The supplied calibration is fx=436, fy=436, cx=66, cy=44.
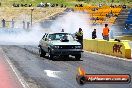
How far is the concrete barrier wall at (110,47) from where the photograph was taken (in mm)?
27250

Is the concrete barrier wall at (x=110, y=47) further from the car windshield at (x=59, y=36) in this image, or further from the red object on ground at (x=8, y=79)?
the red object on ground at (x=8, y=79)

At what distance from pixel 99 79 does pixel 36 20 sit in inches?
3403

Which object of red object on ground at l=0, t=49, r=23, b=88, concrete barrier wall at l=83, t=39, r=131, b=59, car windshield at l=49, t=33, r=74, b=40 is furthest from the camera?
concrete barrier wall at l=83, t=39, r=131, b=59

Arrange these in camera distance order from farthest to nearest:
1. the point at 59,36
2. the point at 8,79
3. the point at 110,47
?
1. the point at 110,47
2. the point at 59,36
3. the point at 8,79

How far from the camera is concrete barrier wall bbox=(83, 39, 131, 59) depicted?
89.4ft

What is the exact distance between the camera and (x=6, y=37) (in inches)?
2432

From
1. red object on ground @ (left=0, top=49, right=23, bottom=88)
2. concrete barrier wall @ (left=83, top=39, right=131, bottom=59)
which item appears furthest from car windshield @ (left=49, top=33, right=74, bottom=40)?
red object on ground @ (left=0, top=49, right=23, bottom=88)

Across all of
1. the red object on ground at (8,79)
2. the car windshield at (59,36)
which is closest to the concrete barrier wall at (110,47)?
the car windshield at (59,36)

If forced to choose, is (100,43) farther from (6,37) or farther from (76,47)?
(6,37)

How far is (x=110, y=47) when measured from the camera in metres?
30.3

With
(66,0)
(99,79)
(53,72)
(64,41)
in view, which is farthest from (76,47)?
(66,0)

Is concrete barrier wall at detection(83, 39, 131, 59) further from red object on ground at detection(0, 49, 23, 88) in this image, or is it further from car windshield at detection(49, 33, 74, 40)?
red object on ground at detection(0, 49, 23, 88)

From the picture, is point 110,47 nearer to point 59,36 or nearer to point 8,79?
point 59,36

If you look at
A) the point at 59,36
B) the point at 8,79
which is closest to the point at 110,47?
the point at 59,36
